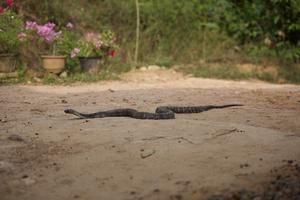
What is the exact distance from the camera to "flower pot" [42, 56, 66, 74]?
400 inches

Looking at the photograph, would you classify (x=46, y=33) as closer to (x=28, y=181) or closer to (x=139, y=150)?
(x=139, y=150)

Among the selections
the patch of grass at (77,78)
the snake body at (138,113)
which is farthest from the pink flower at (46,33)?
the snake body at (138,113)

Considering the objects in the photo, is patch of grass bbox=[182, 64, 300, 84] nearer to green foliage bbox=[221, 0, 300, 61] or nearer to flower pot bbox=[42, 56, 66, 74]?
green foliage bbox=[221, 0, 300, 61]

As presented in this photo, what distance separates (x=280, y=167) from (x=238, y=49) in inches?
409

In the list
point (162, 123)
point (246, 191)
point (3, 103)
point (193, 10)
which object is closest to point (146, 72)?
point (193, 10)

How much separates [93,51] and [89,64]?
0.51m

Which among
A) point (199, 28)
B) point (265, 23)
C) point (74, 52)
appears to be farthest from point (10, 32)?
point (265, 23)

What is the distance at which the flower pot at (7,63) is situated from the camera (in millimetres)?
9594

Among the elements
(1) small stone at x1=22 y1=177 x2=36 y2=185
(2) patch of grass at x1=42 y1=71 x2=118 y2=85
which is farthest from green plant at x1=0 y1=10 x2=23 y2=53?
(1) small stone at x1=22 y1=177 x2=36 y2=185

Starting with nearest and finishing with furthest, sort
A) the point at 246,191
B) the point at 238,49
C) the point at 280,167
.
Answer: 1. the point at 246,191
2. the point at 280,167
3. the point at 238,49

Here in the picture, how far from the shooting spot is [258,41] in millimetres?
14211

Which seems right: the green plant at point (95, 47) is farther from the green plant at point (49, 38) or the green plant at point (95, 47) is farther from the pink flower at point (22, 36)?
the pink flower at point (22, 36)

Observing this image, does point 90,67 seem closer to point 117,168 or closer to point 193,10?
point 193,10

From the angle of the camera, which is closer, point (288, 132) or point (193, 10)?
point (288, 132)
